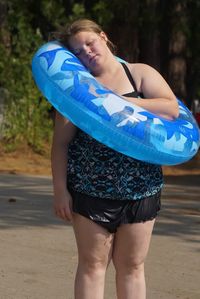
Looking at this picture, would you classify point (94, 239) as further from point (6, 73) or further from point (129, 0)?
point (129, 0)

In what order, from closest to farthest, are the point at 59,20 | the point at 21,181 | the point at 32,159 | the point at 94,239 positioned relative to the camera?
the point at 94,239 → the point at 21,181 → the point at 32,159 → the point at 59,20

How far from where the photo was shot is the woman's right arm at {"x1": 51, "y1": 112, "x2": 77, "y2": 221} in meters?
3.94

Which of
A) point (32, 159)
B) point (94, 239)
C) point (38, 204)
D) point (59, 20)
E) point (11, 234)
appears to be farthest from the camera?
point (59, 20)

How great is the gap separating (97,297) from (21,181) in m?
7.29

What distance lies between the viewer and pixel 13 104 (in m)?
14.6

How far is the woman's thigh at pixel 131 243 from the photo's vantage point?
12.8ft

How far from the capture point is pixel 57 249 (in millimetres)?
6781

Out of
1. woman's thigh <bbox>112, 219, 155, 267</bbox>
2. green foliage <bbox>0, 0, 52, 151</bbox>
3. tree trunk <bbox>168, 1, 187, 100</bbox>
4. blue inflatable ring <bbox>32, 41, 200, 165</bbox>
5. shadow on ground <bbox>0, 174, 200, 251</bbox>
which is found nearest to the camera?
blue inflatable ring <bbox>32, 41, 200, 165</bbox>

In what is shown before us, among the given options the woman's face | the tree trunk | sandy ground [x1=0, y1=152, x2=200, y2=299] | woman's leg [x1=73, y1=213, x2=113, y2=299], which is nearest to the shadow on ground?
sandy ground [x1=0, y1=152, x2=200, y2=299]

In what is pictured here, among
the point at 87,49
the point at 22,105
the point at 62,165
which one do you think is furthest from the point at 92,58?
the point at 22,105

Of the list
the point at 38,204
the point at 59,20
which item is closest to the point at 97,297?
the point at 38,204

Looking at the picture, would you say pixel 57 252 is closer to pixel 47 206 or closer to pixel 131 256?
pixel 47 206

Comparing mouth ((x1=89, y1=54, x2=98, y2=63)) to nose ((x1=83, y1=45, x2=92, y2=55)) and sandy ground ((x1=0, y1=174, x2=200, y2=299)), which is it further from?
sandy ground ((x1=0, y1=174, x2=200, y2=299))

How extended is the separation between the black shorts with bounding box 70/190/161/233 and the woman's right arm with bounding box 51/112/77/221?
0.16 feet
